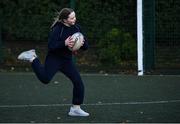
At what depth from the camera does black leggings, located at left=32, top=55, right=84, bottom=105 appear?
27.9 ft

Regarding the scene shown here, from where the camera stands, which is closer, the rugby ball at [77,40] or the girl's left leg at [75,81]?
the rugby ball at [77,40]

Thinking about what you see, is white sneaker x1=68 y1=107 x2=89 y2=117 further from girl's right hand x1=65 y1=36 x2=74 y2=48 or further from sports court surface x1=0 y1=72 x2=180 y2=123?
girl's right hand x1=65 y1=36 x2=74 y2=48

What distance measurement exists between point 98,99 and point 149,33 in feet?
14.6

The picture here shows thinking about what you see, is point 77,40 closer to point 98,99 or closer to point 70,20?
point 70,20

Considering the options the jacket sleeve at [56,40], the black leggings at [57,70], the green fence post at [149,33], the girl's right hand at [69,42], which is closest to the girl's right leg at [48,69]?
the black leggings at [57,70]

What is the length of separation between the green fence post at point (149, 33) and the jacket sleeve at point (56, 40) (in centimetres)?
583

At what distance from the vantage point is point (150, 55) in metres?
14.0

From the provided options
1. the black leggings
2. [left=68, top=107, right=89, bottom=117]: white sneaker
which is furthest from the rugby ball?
[left=68, top=107, right=89, bottom=117]: white sneaker

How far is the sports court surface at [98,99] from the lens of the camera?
8375 millimetres

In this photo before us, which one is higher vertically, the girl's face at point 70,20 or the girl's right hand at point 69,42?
the girl's face at point 70,20

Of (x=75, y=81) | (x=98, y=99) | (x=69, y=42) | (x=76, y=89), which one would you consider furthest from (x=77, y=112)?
(x=98, y=99)

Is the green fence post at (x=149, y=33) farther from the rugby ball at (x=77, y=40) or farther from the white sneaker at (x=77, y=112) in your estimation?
the rugby ball at (x=77, y=40)

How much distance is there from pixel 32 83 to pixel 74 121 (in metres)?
3.88

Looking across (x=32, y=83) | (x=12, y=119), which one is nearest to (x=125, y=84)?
(x=32, y=83)
